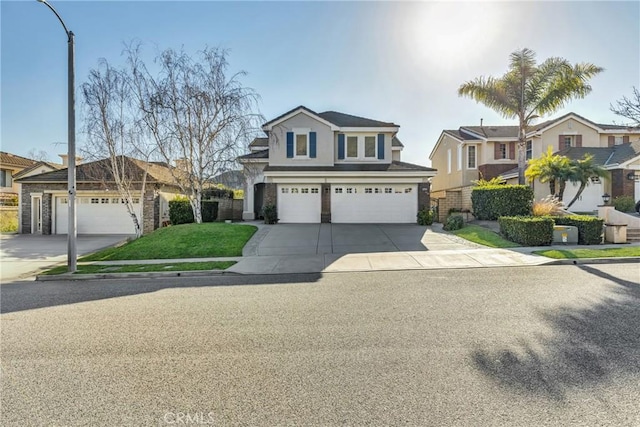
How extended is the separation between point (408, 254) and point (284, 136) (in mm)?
12789

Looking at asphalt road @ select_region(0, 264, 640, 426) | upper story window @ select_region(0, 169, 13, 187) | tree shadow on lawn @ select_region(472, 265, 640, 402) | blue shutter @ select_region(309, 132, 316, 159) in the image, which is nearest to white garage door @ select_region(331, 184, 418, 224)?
blue shutter @ select_region(309, 132, 316, 159)

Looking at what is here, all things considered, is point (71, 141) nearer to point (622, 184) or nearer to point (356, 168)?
point (356, 168)

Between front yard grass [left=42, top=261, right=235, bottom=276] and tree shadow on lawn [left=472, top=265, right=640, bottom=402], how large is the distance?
848 cm

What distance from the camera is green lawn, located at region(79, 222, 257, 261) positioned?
13453mm

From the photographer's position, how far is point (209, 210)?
71.2 feet

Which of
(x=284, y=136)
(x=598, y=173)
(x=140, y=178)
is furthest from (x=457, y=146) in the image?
(x=140, y=178)

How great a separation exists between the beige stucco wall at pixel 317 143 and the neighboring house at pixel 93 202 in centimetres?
712

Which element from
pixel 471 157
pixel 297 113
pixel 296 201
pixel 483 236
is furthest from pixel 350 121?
pixel 483 236

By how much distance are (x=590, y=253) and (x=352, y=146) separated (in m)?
14.5

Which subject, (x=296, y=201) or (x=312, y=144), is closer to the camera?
(x=296, y=201)

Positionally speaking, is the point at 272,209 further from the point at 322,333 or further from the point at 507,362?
the point at 507,362

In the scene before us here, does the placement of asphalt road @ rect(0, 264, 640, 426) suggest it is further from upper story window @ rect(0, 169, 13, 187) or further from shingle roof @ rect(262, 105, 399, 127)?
upper story window @ rect(0, 169, 13, 187)

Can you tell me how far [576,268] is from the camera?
953cm

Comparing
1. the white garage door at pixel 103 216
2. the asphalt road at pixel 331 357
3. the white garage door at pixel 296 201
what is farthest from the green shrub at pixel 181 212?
the asphalt road at pixel 331 357
